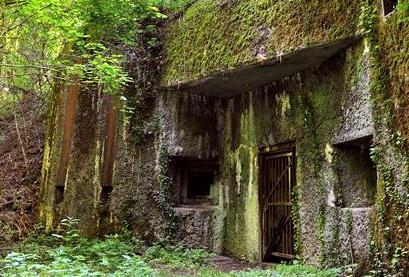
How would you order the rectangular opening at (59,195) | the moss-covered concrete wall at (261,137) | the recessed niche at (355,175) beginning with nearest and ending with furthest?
the moss-covered concrete wall at (261,137)
the recessed niche at (355,175)
the rectangular opening at (59,195)

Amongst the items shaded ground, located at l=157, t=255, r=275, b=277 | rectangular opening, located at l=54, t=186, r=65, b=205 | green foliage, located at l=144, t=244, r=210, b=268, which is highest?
rectangular opening, located at l=54, t=186, r=65, b=205

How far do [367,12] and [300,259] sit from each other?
3.24 meters

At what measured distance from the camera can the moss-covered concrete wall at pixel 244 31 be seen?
498cm

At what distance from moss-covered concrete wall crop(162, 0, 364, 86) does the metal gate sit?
5.30 ft

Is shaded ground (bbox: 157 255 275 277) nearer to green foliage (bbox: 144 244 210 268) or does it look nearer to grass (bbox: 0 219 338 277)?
grass (bbox: 0 219 338 277)

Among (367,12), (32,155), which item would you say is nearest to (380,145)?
(367,12)

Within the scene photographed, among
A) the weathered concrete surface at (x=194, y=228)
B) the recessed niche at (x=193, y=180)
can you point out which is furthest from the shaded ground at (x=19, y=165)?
the recessed niche at (x=193, y=180)

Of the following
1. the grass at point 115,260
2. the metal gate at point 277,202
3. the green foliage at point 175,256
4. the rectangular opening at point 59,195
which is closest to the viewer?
the grass at point 115,260

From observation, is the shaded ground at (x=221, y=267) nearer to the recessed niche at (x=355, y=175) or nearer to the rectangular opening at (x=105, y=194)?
the recessed niche at (x=355, y=175)

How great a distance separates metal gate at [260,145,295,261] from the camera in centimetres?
636

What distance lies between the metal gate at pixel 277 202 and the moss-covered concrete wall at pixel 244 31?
5.30 ft

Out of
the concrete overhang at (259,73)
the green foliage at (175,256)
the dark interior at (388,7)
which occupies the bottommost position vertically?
the green foliage at (175,256)

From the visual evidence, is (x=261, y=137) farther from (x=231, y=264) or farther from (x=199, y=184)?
(x=231, y=264)

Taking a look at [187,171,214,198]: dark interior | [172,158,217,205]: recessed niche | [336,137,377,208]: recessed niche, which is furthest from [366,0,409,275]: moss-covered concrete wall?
[187,171,214,198]: dark interior
